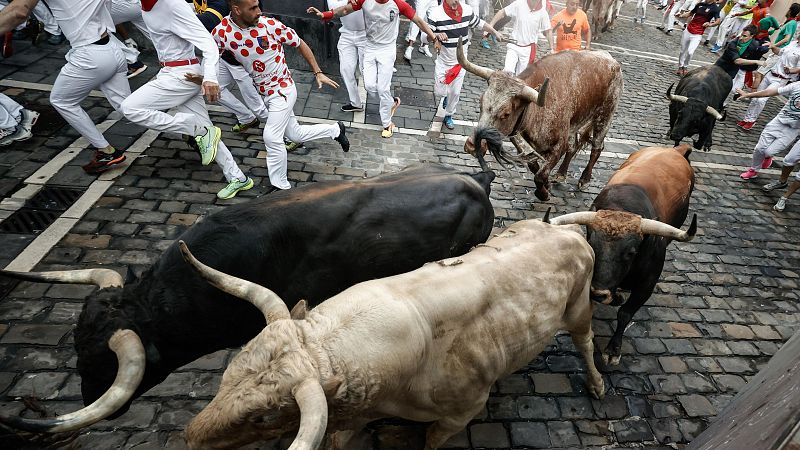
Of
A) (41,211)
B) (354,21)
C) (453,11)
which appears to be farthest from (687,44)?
(41,211)

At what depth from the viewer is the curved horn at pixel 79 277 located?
286cm

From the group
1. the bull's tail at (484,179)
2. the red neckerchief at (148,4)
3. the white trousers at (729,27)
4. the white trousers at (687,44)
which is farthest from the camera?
the white trousers at (729,27)

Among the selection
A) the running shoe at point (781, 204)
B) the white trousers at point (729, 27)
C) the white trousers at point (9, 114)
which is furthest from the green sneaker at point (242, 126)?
the white trousers at point (729, 27)

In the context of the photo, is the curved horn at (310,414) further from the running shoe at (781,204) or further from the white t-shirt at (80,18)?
the running shoe at (781,204)

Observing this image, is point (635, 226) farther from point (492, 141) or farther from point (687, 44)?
point (687, 44)

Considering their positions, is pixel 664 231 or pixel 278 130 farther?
pixel 278 130

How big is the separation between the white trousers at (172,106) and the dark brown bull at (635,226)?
524 cm

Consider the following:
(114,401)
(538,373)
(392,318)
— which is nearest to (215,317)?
(114,401)

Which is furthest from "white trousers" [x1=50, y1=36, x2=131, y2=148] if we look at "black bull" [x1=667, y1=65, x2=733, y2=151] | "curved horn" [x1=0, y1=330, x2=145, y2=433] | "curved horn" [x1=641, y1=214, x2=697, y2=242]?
"black bull" [x1=667, y1=65, x2=733, y2=151]

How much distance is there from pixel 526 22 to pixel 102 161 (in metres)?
8.95

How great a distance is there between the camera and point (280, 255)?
3789mm

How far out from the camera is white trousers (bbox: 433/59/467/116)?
352 inches

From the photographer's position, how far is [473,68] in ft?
22.5

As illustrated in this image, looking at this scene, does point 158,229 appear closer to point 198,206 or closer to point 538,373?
point 198,206
